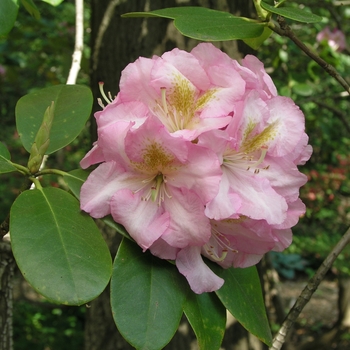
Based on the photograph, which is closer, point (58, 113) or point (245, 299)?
point (245, 299)

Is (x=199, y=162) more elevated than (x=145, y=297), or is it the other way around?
(x=199, y=162)

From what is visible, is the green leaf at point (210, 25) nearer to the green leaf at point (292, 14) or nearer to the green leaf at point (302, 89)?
the green leaf at point (292, 14)

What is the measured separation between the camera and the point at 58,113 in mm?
926

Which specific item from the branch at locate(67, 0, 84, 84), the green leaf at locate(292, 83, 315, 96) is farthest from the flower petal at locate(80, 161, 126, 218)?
the green leaf at locate(292, 83, 315, 96)

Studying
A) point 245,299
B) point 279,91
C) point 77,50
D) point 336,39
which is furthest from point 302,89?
point 245,299

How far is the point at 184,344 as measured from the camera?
1.72 meters

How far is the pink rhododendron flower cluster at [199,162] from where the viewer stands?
0.67m

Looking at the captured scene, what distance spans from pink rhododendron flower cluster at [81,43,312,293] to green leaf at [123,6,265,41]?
0.15 ft

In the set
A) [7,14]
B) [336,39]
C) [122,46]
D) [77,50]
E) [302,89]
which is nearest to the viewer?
[7,14]

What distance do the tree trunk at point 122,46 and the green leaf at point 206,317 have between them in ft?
2.97

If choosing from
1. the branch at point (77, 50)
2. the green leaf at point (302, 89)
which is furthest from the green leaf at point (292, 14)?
the green leaf at point (302, 89)

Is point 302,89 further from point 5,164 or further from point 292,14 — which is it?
point 5,164

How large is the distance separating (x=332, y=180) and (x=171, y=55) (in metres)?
5.06

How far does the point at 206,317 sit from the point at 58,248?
A: 0.87 feet
